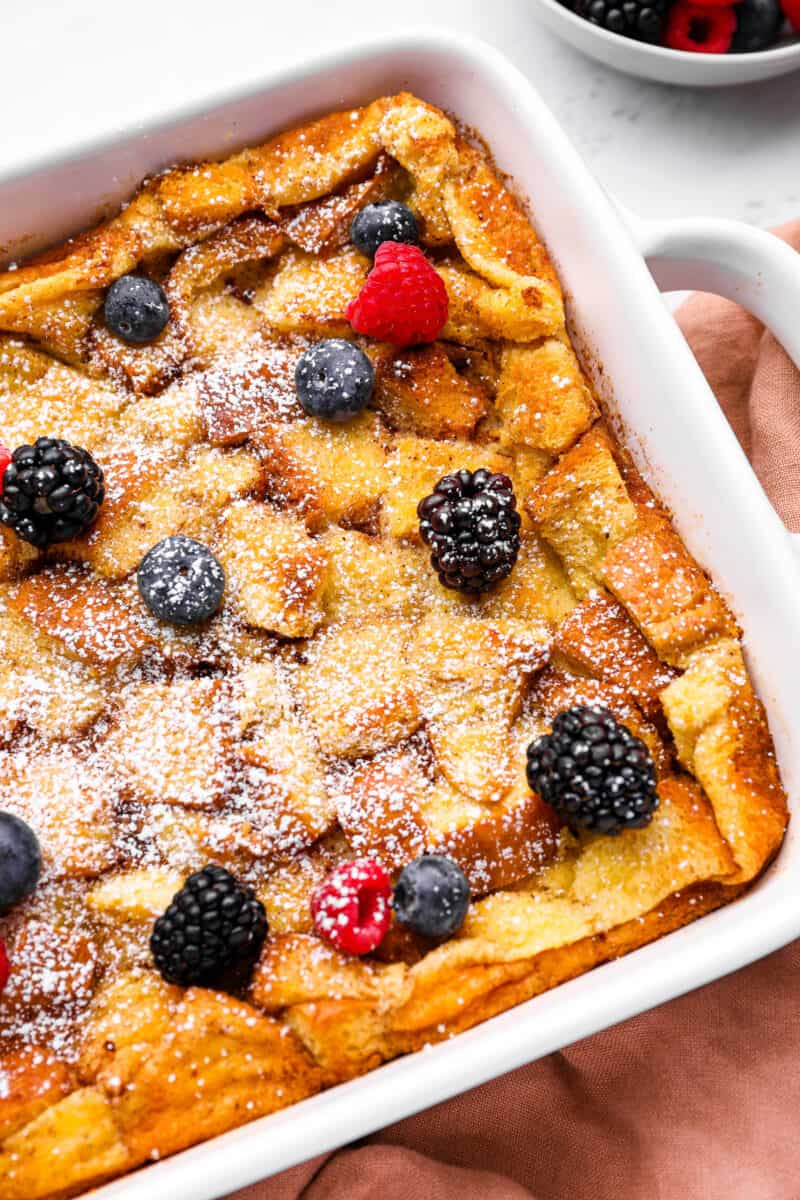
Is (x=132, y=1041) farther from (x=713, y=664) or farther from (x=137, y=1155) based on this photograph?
(x=713, y=664)

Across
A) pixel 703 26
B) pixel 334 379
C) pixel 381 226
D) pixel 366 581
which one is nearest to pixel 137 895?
pixel 366 581

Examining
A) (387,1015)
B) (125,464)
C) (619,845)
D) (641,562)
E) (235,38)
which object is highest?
(235,38)

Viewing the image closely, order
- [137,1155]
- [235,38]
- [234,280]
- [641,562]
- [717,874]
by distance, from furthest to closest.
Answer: [235,38] → [234,280] → [641,562] → [717,874] → [137,1155]

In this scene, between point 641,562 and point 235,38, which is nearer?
point 641,562

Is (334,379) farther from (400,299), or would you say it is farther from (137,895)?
(137,895)

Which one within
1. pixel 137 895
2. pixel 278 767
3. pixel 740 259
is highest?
pixel 740 259

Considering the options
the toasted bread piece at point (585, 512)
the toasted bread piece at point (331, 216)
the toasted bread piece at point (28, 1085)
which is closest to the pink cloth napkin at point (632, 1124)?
the toasted bread piece at point (28, 1085)

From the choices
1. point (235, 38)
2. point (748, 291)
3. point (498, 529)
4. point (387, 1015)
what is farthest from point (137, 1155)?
point (235, 38)
